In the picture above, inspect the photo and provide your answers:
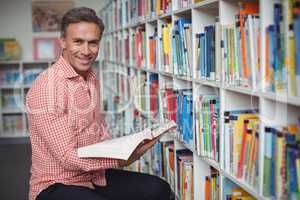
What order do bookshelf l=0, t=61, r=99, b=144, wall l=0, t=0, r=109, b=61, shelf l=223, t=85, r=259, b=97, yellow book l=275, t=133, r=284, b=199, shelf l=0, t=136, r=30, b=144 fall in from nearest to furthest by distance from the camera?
yellow book l=275, t=133, r=284, b=199 → shelf l=223, t=85, r=259, b=97 → shelf l=0, t=136, r=30, b=144 → bookshelf l=0, t=61, r=99, b=144 → wall l=0, t=0, r=109, b=61

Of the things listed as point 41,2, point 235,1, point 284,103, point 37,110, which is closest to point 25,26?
point 41,2

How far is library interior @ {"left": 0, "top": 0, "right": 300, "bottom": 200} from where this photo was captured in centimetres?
136

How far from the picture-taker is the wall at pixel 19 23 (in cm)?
618

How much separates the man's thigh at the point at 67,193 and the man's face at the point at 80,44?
25.4 inches

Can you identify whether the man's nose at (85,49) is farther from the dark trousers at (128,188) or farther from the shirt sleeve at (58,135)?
the dark trousers at (128,188)

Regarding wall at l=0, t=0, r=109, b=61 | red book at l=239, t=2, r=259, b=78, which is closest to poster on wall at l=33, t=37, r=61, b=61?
wall at l=0, t=0, r=109, b=61

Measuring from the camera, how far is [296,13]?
1237mm

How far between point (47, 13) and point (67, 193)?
16.3 ft

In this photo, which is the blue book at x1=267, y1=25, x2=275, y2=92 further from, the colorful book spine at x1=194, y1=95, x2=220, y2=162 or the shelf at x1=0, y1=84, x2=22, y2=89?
the shelf at x1=0, y1=84, x2=22, y2=89

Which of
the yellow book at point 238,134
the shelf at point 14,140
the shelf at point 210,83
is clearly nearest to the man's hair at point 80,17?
the shelf at point 210,83

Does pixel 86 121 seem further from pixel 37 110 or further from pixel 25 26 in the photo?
pixel 25 26

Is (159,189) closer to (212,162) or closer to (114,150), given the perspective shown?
(212,162)

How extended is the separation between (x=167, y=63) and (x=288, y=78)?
1360 millimetres

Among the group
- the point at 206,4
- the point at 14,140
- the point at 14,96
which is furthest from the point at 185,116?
the point at 14,96
